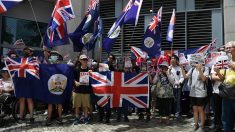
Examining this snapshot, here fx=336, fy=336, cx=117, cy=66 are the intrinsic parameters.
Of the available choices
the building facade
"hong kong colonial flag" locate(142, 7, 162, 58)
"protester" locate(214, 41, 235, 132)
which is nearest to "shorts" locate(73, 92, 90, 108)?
"hong kong colonial flag" locate(142, 7, 162, 58)

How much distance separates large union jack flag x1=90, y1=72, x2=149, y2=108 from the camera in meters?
9.37

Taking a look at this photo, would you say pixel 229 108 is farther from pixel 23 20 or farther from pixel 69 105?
pixel 23 20

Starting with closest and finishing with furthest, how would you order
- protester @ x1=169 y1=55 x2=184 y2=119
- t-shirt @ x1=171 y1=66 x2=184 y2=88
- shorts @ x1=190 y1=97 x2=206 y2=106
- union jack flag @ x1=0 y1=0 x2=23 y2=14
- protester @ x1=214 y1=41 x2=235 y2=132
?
protester @ x1=214 y1=41 x2=235 y2=132, shorts @ x1=190 y1=97 x2=206 y2=106, union jack flag @ x1=0 y1=0 x2=23 y2=14, t-shirt @ x1=171 y1=66 x2=184 y2=88, protester @ x1=169 y1=55 x2=184 y2=119

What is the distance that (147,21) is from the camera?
15.5 meters

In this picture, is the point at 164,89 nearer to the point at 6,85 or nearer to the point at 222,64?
the point at 222,64

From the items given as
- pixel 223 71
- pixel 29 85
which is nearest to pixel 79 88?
pixel 29 85

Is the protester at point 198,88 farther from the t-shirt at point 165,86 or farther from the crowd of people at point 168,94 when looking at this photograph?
the t-shirt at point 165,86

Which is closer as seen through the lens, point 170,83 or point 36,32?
point 170,83

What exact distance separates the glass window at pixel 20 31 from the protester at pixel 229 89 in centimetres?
1096

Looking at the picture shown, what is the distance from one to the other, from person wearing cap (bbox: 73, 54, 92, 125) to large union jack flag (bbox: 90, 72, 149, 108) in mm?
261

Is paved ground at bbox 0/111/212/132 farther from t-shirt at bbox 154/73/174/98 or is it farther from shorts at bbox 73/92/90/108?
t-shirt at bbox 154/73/174/98

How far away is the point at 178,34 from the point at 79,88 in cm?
704

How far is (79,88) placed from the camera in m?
9.27

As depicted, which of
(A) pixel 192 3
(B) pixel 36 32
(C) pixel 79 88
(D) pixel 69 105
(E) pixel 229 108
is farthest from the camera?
(B) pixel 36 32
